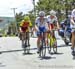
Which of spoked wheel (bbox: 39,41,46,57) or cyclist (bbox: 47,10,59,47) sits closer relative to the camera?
spoked wheel (bbox: 39,41,46,57)

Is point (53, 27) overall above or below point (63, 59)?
above

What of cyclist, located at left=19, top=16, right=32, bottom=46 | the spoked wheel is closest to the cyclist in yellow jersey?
cyclist, located at left=19, top=16, right=32, bottom=46

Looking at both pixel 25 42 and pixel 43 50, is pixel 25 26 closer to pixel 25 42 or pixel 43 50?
pixel 25 42

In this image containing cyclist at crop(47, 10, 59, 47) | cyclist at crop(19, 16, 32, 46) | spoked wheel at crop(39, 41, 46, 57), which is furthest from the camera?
cyclist at crop(19, 16, 32, 46)

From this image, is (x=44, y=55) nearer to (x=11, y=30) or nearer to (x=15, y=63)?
(x=15, y=63)

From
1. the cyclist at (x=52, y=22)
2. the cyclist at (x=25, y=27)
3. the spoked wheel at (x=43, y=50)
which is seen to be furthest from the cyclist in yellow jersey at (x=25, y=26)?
the spoked wheel at (x=43, y=50)

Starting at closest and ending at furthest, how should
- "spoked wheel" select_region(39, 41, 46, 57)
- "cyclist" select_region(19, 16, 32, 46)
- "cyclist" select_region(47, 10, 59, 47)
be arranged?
1. "spoked wheel" select_region(39, 41, 46, 57)
2. "cyclist" select_region(47, 10, 59, 47)
3. "cyclist" select_region(19, 16, 32, 46)

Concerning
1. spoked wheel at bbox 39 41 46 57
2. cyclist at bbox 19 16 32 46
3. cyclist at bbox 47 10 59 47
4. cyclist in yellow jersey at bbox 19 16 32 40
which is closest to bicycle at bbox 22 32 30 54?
cyclist at bbox 19 16 32 46

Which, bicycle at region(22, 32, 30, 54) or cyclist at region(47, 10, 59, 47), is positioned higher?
cyclist at region(47, 10, 59, 47)

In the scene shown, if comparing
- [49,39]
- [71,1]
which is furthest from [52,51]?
[71,1]

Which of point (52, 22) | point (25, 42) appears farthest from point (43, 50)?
point (25, 42)

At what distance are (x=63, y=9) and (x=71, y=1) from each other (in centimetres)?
215

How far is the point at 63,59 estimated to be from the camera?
551 inches

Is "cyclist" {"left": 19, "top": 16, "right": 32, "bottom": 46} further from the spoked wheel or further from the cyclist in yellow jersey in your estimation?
the spoked wheel
